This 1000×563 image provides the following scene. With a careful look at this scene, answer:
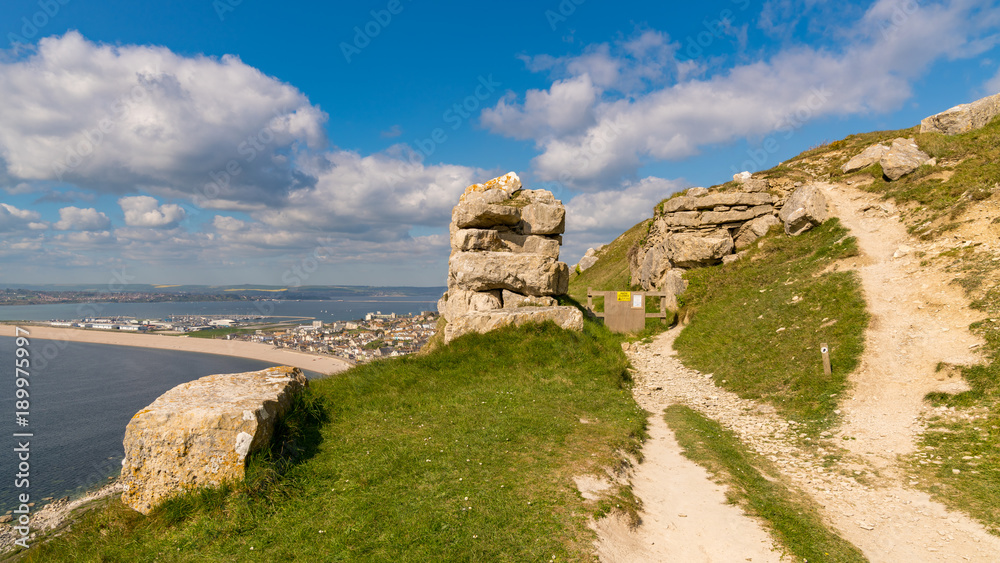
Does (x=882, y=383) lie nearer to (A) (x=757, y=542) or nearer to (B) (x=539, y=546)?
(A) (x=757, y=542)

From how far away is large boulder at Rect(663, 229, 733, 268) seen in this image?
26656 millimetres

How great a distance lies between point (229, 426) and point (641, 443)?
8359 mm

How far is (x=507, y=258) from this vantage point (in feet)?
55.7

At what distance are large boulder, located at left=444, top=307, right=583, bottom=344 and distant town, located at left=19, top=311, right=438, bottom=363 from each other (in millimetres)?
2564

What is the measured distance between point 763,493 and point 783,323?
11.5 metres

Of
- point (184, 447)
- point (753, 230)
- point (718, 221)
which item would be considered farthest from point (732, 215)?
point (184, 447)

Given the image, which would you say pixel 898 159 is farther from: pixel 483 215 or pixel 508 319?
pixel 508 319

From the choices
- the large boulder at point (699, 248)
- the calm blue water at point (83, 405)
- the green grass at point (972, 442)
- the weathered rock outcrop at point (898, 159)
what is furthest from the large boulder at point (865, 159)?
the calm blue water at point (83, 405)

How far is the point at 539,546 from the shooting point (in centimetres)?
521

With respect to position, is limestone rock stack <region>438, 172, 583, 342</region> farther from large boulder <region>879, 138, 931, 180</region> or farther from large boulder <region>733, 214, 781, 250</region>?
large boulder <region>879, 138, 931, 180</region>

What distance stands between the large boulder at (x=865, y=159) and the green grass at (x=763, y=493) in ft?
82.7

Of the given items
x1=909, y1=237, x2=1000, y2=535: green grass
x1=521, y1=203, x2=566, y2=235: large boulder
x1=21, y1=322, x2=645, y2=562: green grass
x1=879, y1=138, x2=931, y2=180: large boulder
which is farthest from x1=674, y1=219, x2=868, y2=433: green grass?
x1=521, y1=203, x2=566, y2=235: large boulder

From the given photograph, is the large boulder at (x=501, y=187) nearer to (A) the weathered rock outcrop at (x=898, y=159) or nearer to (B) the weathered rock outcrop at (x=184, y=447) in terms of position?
(B) the weathered rock outcrop at (x=184, y=447)

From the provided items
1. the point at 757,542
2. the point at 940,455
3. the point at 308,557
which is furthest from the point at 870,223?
the point at 308,557
